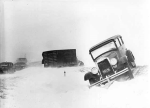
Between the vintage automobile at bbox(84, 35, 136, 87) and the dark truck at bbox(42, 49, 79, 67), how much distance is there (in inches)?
9.4

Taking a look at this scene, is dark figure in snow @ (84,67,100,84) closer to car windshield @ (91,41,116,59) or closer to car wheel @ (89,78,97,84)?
car wheel @ (89,78,97,84)

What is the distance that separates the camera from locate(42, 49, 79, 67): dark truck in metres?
2.31

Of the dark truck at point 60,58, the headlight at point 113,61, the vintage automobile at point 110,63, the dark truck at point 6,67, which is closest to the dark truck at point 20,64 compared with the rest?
the dark truck at point 6,67

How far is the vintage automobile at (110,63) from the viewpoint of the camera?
2.29 meters

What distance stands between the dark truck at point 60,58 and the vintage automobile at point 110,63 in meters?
0.24

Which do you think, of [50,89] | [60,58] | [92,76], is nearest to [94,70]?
[92,76]

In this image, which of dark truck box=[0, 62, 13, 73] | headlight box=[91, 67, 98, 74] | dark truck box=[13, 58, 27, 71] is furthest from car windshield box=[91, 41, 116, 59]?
dark truck box=[0, 62, 13, 73]

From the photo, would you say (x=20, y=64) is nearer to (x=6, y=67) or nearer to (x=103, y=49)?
(x=6, y=67)

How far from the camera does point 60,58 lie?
7.63 ft

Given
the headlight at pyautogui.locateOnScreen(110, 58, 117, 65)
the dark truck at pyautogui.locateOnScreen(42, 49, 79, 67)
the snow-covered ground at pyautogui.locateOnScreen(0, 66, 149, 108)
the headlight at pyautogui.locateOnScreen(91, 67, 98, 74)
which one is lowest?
the snow-covered ground at pyautogui.locateOnScreen(0, 66, 149, 108)

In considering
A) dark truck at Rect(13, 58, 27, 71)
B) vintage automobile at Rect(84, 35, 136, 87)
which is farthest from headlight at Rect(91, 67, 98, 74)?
dark truck at Rect(13, 58, 27, 71)

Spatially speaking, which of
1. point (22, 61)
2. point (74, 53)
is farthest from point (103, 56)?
point (22, 61)

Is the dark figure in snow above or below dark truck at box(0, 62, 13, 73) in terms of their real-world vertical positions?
below

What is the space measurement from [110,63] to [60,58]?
2.16 ft
